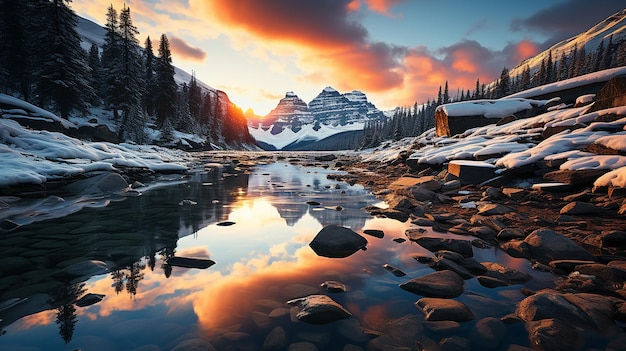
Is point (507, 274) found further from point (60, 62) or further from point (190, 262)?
point (60, 62)

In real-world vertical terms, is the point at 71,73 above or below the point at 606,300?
above

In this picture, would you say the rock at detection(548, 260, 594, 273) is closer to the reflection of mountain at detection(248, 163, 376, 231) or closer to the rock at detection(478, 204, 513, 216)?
the rock at detection(478, 204, 513, 216)

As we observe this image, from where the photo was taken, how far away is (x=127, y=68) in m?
39.4

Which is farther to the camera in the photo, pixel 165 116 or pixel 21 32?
pixel 165 116

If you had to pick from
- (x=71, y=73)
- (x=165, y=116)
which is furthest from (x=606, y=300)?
(x=165, y=116)

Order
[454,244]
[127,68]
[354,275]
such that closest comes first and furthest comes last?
[354,275], [454,244], [127,68]

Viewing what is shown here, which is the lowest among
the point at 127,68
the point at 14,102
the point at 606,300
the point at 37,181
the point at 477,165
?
the point at 606,300

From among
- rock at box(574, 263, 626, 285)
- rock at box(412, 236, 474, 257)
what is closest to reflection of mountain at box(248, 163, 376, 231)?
rock at box(412, 236, 474, 257)

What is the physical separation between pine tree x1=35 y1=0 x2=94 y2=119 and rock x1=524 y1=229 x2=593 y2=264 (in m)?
40.7

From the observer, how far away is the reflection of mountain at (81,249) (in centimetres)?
386

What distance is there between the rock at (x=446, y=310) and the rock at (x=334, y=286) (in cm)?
118

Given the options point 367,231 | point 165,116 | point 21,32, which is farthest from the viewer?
point 165,116

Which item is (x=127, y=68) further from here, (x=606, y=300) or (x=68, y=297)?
(x=606, y=300)

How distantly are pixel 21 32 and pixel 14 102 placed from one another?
16.2m
